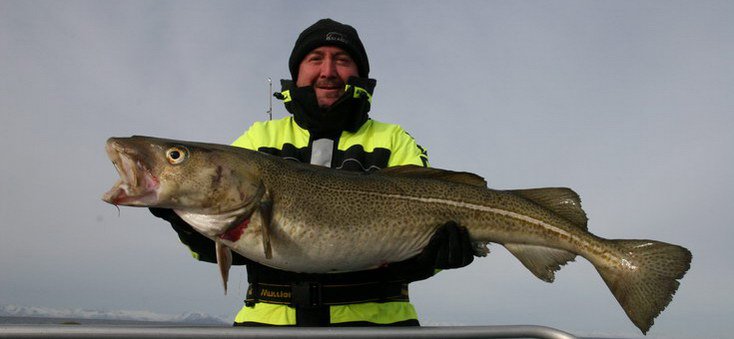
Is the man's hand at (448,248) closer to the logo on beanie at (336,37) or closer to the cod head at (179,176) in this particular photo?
the cod head at (179,176)

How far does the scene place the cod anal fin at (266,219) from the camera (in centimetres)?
358

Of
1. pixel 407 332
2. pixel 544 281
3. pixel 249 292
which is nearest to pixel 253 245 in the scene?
pixel 249 292

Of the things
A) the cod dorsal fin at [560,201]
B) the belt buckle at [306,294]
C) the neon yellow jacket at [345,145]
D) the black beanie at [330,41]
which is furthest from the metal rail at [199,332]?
the black beanie at [330,41]

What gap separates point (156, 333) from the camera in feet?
9.12

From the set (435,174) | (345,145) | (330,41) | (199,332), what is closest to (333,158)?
(345,145)

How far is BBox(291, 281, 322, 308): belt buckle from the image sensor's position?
4117mm

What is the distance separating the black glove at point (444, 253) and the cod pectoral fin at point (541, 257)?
0.43 metres

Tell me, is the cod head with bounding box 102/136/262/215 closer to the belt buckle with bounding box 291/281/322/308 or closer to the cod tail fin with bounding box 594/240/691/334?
the belt buckle with bounding box 291/281/322/308

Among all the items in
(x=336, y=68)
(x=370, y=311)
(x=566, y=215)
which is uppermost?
(x=336, y=68)

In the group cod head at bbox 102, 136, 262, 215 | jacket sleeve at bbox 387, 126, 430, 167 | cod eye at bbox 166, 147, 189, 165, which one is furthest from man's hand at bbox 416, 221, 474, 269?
cod eye at bbox 166, 147, 189, 165

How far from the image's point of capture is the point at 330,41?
5422mm

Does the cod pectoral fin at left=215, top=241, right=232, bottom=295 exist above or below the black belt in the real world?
above

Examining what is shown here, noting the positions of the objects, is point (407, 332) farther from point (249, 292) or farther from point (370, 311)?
point (249, 292)

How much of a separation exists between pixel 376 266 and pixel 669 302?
2.22 meters
